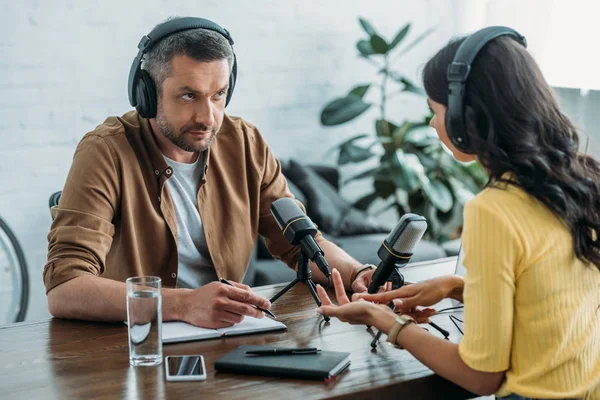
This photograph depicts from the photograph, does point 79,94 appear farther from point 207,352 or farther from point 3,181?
point 207,352

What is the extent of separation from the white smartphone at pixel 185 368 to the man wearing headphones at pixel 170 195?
190mm

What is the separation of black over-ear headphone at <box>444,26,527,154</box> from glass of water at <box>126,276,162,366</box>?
1.85 feet

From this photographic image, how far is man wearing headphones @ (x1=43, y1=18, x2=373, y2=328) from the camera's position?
169 centimetres

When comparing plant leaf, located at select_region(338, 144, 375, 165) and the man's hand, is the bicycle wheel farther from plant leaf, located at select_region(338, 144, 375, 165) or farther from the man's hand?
the man's hand

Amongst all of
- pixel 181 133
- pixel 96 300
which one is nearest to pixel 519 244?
pixel 96 300

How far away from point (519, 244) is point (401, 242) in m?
0.35

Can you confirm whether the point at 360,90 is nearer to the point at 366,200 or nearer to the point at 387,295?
the point at 366,200

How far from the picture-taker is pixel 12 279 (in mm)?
3086

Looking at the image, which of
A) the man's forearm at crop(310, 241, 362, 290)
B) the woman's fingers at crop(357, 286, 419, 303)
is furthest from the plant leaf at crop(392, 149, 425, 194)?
the woman's fingers at crop(357, 286, 419, 303)

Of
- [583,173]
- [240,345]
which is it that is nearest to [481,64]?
[583,173]

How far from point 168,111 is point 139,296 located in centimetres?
64

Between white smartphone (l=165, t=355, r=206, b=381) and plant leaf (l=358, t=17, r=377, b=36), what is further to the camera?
plant leaf (l=358, t=17, r=377, b=36)

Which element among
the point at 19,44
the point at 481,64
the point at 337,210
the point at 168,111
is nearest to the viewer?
the point at 481,64

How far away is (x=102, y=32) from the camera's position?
3242 mm
